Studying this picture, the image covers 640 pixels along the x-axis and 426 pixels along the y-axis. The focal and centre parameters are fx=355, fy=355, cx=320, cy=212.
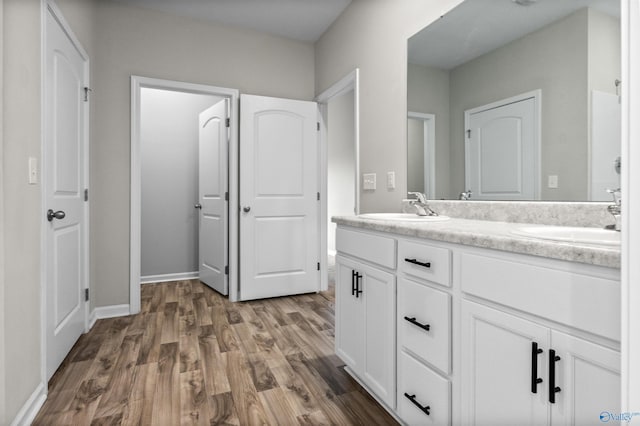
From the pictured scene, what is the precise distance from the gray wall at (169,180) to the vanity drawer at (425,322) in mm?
3311

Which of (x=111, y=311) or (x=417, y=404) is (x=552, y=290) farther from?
(x=111, y=311)

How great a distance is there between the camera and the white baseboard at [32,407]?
139 centimetres

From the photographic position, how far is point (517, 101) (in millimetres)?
1608

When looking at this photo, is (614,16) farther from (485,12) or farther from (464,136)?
(464,136)

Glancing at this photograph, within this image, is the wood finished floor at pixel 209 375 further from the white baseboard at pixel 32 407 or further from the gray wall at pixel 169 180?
the gray wall at pixel 169 180

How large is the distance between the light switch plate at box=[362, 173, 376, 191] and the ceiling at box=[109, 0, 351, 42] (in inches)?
57.3

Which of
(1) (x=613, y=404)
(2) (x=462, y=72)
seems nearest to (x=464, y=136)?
(2) (x=462, y=72)

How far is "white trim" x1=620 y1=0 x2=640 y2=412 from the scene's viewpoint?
60 cm

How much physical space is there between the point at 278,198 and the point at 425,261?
2249mm

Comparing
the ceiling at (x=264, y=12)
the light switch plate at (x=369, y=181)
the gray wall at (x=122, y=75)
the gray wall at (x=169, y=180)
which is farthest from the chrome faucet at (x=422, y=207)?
the gray wall at (x=169, y=180)

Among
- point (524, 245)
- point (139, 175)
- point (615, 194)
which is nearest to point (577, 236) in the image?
point (524, 245)

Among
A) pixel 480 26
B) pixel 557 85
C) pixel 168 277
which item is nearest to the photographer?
pixel 557 85

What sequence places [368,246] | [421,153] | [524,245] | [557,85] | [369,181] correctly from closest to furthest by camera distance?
1. [524,245]
2. [557,85]
3. [368,246]
4. [421,153]
5. [369,181]

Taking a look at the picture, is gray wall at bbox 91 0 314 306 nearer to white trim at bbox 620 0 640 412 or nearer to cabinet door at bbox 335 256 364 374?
cabinet door at bbox 335 256 364 374
